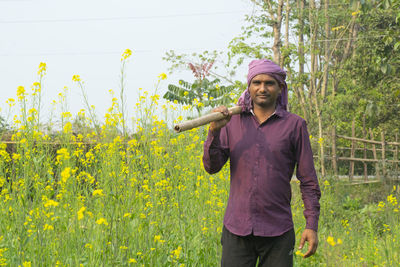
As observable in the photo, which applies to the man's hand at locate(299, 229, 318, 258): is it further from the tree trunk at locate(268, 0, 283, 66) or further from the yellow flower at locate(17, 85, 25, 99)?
the tree trunk at locate(268, 0, 283, 66)

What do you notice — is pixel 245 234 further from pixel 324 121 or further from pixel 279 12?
pixel 324 121

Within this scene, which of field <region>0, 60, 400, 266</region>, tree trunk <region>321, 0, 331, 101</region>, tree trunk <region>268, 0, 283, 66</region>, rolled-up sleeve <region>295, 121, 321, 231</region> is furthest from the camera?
tree trunk <region>321, 0, 331, 101</region>

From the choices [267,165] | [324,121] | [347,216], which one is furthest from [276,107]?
[324,121]

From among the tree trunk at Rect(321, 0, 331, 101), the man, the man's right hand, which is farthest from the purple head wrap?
the tree trunk at Rect(321, 0, 331, 101)

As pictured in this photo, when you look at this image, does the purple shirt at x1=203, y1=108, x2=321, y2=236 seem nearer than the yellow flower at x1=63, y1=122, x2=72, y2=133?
Yes

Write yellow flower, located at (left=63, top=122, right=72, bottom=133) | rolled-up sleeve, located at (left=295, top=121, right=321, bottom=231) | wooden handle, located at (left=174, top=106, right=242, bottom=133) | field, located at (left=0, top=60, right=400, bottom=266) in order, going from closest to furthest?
wooden handle, located at (left=174, top=106, right=242, bottom=133) < rolled-up sleeve, located at (left=295, top=121, right=321, bottom=231) < field, located at (left=0, top=60, right=400, bottom=266) < yellow flower, located at (left=63, top=122, right=72, bottom=133)

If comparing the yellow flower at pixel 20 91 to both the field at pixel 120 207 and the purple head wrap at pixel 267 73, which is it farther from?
the purple head wrap at pixel 267 73

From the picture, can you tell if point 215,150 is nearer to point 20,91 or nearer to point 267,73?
point 267,73

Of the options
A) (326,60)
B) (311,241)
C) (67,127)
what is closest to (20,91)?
(67,127)

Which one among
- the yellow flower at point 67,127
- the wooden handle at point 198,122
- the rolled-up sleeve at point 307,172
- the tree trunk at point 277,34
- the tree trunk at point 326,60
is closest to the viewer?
the wooden handle at point 198,122

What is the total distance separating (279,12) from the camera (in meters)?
10.3

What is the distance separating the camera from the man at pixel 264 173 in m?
2.38

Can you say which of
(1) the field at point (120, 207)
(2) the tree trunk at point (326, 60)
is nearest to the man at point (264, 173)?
(1) the field at point (120, 207)

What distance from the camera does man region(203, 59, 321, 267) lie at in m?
2.38
